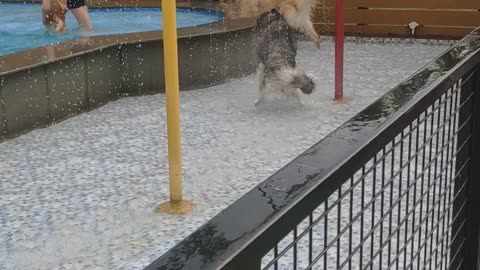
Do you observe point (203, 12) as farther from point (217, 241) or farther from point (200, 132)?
point (217, 241)

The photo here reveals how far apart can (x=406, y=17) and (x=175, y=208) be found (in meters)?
6.65

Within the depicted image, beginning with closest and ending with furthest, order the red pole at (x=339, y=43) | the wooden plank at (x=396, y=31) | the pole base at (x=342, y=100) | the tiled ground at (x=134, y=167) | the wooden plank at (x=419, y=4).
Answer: the tiled ground at (x=134, y=167) < the red pole at (x=339, y=43) < the pole base at (x=342, y=100) < the wooden plank at (x=419, y=4) < the wooden plank at (x=396, y=31)

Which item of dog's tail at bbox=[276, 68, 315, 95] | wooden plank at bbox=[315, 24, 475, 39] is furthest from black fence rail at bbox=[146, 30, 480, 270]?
wooden plank at bbox=[315, 24, 475, 39]

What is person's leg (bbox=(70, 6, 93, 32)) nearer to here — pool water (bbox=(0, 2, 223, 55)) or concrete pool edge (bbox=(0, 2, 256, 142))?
pool water (bbox=(0, 2, 223, 55))

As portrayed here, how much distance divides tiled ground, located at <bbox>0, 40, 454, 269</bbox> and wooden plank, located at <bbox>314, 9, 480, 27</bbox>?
286cm

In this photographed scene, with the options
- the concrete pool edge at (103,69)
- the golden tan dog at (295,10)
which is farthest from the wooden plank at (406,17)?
the golden tan dog at (295,10)

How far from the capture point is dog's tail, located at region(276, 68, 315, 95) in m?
5.28

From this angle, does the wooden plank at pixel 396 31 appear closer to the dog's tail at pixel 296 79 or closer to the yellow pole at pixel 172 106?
the dog's tail at pixel 296 79

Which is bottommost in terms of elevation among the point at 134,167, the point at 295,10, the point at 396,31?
the point at 134,167

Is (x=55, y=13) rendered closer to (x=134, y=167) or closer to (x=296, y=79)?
(x=296, y=79)

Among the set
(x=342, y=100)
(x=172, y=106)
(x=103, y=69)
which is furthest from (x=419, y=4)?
(x=172, y=106)

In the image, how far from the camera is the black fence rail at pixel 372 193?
0.94m

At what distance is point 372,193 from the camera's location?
1583 millimetres

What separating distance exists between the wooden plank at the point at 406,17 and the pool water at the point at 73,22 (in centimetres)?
185
